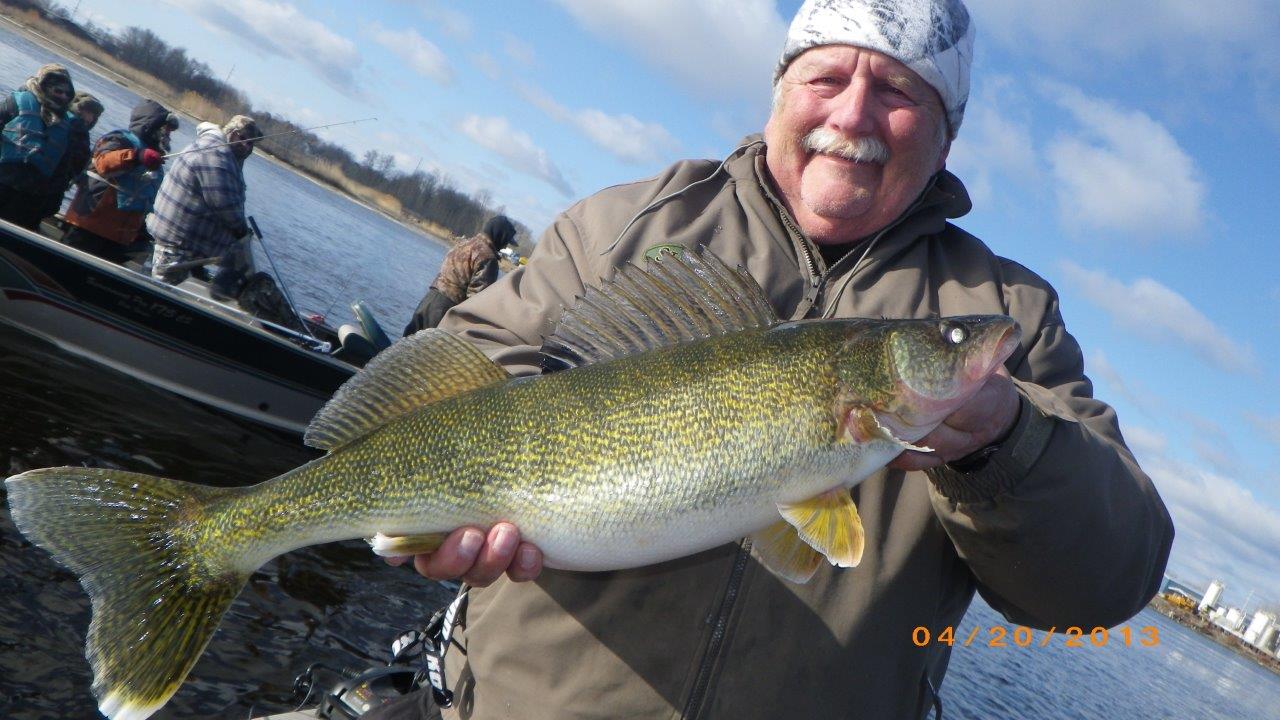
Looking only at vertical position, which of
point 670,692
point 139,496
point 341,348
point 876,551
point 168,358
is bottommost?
point 168,358

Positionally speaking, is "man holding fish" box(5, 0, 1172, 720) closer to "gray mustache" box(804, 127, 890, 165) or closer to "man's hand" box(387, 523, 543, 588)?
"man's hand" box(387, 523, 543, 588)

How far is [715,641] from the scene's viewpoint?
2600 millimetres

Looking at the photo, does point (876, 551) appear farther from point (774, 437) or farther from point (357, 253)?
point (357, 253)

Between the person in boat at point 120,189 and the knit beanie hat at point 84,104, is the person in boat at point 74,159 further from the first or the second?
the person in boat at point 120,189

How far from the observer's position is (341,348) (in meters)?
11.0

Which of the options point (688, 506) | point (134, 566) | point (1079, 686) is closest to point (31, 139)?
point (134, 566)

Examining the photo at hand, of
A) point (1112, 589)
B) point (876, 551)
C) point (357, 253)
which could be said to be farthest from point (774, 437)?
point (357, 253)

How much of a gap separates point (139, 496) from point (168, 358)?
8.88 meters

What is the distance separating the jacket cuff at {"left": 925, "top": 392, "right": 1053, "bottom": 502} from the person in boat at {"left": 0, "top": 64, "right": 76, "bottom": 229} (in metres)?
11.4

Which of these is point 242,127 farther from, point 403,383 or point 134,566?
point 134,566

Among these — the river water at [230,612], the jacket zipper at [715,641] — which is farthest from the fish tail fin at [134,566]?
the river water at [230,612]

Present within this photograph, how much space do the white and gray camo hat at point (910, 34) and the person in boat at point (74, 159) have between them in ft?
33.5

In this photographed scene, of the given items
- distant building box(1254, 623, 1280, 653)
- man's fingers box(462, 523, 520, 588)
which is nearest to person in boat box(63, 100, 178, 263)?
man's fingers box(462, 523, 520, 588)

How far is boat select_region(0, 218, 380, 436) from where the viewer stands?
9.72m
